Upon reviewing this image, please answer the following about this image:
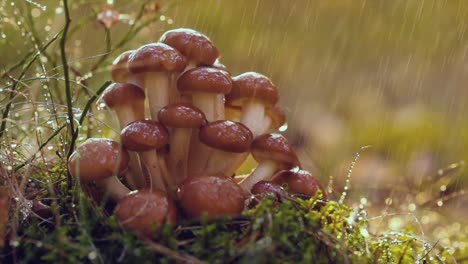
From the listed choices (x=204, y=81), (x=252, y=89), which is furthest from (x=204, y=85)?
(x=252, y=89)

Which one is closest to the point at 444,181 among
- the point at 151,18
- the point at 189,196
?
the point at 151,18

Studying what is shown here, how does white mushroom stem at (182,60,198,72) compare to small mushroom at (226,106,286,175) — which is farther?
small mushroom at (226,106,286,175)

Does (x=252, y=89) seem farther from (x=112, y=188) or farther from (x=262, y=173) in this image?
(x=112, y=188)

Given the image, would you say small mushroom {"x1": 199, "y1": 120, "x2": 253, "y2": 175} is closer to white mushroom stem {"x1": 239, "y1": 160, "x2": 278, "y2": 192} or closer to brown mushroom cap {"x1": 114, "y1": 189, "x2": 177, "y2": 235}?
white mushroom stem {"x1": 239, "y1": 160, "x2": 278, "y2": 192}

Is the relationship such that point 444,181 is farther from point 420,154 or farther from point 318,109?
point 318,109

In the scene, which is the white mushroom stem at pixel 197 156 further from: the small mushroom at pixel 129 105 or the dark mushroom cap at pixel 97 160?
the dark mushroom cap at pixel 97 160

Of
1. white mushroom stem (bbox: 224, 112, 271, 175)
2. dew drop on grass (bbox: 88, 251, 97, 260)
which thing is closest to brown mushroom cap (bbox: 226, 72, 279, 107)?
white mushroom stem (bbox: 224, 112, 271, 175)
